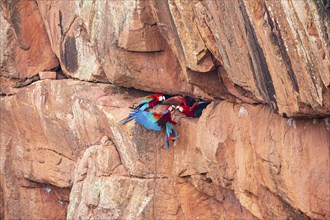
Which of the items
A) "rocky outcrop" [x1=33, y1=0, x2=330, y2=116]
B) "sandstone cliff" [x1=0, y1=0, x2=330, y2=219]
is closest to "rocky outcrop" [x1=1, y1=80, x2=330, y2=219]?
"sandstone cliff" [x1=0, y1=0, x2=330, y2=219]

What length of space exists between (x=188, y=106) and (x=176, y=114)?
172 millimetres

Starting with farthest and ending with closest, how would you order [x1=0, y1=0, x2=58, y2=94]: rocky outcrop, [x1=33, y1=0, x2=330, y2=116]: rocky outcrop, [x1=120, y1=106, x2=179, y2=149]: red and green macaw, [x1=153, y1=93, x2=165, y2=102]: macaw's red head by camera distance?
1. [x1=0, y1=0, x2=58, y2=94]: rocky outcrop
2. [x1=153, y1=93, x2=165, y2=102]: macaw's red head
3. [x1=120, y1=106, x2=179, y2=149]: red and green macaw
4. [x1=33, y1=0, x2=330, y2=116]: rocky outcrop

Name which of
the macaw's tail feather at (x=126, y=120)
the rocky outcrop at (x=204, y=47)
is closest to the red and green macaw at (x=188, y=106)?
the rocky outcrop at (x=204, y=47)

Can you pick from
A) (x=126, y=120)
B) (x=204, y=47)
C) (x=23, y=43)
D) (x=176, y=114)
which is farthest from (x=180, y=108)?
(x=23, y=43)

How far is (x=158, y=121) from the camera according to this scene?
33.8 feet

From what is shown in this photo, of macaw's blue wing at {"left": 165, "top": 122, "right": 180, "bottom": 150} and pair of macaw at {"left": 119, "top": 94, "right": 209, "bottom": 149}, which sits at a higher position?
pair of macaw at {"left": 119, "top": 94, "right": 209, "bottom": 149}

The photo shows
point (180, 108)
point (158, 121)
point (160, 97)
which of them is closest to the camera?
point (158, 121)

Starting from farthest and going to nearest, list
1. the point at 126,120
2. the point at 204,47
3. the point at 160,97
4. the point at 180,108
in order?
the point at 160,97, the point at 126,120, the point at 180,108, the point at 204,47

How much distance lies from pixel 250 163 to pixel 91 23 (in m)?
2.94

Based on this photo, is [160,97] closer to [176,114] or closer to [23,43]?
[176,114]

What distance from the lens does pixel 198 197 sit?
34.5ft

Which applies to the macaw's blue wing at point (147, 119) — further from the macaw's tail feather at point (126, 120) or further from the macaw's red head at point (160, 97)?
the macaw's red head at point (160, 97)

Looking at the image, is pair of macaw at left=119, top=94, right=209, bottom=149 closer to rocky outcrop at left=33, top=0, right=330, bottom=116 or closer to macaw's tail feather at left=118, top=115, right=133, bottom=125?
macaw's tail feather at left=118, top=115, right=133, bottom=125

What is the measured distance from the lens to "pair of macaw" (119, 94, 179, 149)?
10266 millimetres
